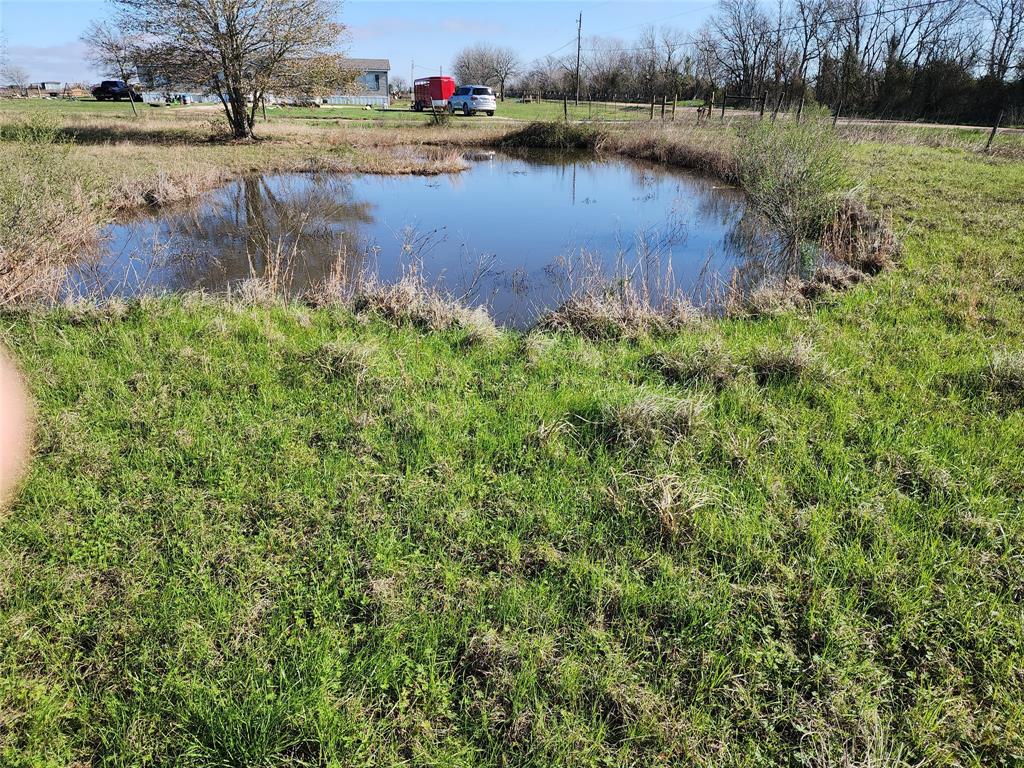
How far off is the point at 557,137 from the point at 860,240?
777 inches

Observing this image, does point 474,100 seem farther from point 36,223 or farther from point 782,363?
point 782,363

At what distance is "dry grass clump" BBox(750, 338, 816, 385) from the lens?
465 centimetres

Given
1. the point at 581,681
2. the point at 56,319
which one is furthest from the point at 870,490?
the point at 56,319

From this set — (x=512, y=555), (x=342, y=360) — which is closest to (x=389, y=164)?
(x=342, y=360)

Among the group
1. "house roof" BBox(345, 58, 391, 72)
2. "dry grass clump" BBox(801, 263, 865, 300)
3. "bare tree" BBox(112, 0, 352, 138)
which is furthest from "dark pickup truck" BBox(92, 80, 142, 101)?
"dry grass clump" BBox(801, 263, 865, 300)

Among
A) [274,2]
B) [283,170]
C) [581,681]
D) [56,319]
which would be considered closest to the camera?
[581,681]

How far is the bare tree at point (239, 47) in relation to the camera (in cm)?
1927

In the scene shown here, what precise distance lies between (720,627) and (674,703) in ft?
1.46

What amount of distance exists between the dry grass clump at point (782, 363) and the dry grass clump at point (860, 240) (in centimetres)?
391

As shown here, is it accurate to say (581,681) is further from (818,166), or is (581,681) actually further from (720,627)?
(818,166)

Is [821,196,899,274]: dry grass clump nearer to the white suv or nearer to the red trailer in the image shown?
the white suv

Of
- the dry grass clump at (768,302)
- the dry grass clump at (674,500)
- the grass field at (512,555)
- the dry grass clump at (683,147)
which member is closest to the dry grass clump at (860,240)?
the dry grass clump at (768,302)

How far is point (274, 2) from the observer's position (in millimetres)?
19969

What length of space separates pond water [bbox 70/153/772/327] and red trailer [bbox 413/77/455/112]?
27.4 m
